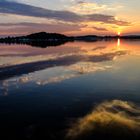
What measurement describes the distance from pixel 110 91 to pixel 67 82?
4.80 meters

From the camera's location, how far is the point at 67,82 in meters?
25.0

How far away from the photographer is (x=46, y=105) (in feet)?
58.1

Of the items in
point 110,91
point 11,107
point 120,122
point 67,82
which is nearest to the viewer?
point 120,122

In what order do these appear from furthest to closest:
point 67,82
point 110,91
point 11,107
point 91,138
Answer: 1. point 67,82
2. point 110,91
3. point 11,107
4. point 91,138

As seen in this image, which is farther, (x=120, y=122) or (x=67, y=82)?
(x=67, y=82)

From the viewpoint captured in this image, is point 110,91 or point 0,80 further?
point 0,80

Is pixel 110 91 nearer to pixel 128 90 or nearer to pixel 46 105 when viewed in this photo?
pixel 128 90

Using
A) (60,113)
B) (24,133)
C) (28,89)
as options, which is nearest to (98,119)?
(60,113)

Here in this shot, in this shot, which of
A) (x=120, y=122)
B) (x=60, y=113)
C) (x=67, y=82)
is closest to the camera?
(x=120, y=122)

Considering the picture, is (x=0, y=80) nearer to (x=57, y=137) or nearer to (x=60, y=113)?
(x=60, y=113)

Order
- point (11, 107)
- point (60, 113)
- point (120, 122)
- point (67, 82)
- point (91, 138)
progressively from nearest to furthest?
point (91, 138) < point (120, 122) < point (60, 113) < point (11, 107) < point (67, 82)

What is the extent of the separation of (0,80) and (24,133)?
14.3 meters

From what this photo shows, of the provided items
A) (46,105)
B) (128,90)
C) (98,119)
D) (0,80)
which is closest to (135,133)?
(98,119)

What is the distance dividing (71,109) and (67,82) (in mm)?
8357
